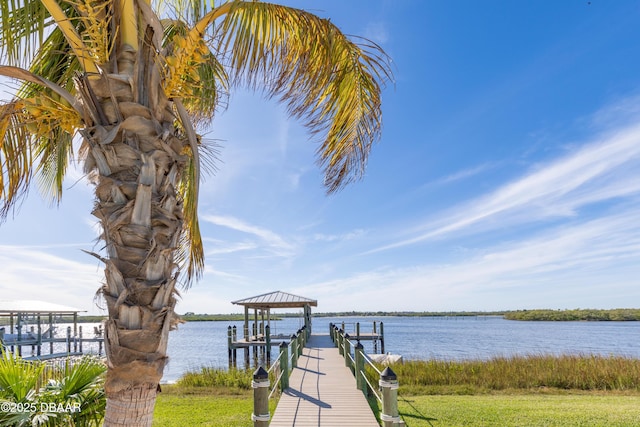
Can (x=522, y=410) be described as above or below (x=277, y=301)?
below

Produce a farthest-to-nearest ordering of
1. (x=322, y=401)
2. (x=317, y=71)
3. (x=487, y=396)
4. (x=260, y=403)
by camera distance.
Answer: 1. (x=487, y=396)
2. (x=322, y=401)
3. (x=260, y=403)
4. (x=317, y=71)

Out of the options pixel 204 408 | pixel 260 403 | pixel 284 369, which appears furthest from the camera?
pixel 204 408

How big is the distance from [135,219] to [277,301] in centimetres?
2064

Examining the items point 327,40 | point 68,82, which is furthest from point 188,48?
point 68,82

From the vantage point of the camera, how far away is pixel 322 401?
→ 9039mm

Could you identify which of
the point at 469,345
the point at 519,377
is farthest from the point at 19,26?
the point at 469,345

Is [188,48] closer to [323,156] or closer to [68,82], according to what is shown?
[323,156]

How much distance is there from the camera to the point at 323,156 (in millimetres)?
4746

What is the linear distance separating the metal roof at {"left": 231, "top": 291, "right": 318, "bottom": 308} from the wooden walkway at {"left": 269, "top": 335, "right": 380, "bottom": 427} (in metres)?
9.54

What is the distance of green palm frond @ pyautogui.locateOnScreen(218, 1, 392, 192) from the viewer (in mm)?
3709

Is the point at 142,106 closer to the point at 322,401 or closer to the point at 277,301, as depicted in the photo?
the point at 322,401

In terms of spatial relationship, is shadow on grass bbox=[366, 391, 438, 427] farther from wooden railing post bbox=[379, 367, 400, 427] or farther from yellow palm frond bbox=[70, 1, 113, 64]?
yellow palm frond bbox=[70, 1, 113, 64]

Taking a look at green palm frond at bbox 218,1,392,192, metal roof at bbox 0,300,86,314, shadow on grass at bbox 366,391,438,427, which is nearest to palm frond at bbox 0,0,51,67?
green palm frond at bbox 218,1,392,192

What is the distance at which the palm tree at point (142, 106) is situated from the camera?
297 cm
